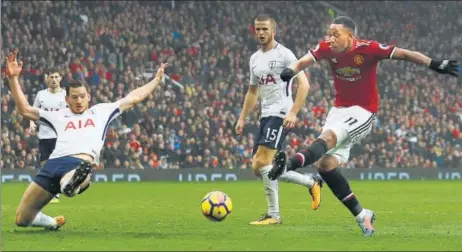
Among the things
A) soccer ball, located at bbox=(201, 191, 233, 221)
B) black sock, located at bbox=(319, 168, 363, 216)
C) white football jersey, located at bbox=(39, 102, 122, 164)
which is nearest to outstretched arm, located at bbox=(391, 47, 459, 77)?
black sock, located at bbox=(319, 168, 363, 216)

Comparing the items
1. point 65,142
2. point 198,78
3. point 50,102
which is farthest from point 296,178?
point 198,78

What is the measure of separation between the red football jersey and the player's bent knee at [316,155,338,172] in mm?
718

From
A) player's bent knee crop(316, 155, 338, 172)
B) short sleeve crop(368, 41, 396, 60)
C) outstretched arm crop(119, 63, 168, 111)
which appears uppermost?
short sleeve crop(368, 41, 396, 60)

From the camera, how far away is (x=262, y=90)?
1482cm

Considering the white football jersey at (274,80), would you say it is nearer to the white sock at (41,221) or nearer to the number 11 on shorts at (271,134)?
the number 11 on shorts at (271,134)

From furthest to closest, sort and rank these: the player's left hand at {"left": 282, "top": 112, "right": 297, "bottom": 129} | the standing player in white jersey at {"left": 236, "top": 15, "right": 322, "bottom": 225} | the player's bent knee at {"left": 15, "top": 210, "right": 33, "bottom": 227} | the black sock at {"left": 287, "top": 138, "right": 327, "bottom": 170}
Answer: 1. the standing player in white jersey at {"left": 236, "top": 15, "right": 322, "bottom": 225}
2. the player's left hand at {"left": 282, "top": 112, "right": 297, "bottom": 129}
3. the player's bent knee at {"left": 15, "top": 210, "right": 33, "bottom": 227}
4. the black sock at {"left": 287, "top": 138, "right": 327, "bottom": 170}

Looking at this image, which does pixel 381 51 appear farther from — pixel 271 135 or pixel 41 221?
pixel 41 221

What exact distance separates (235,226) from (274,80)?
2.29m

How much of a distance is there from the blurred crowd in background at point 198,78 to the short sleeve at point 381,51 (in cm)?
1941

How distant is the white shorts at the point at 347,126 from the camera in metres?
12.3

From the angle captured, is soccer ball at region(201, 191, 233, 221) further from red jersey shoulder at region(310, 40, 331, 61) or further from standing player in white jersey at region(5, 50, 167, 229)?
red jersey shoulder at region(310, 40, 331, 61)

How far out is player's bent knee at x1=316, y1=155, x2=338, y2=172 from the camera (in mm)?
12219

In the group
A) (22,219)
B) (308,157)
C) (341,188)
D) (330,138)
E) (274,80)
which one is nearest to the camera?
(308,157)

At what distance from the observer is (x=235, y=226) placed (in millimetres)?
13578
